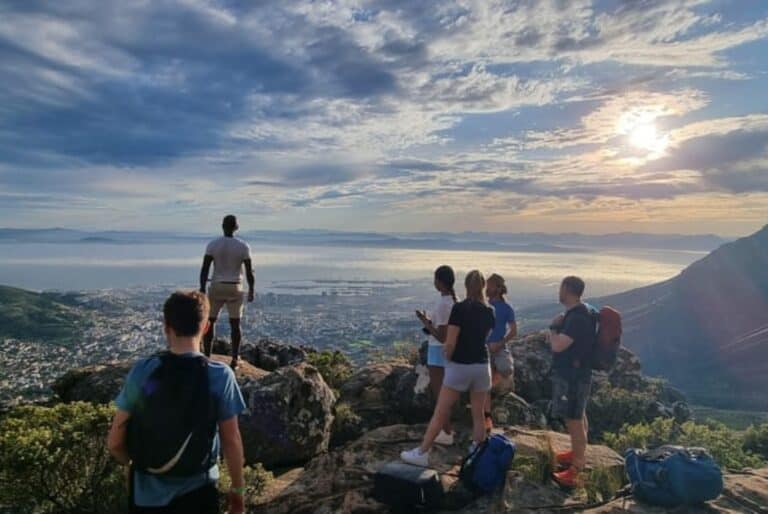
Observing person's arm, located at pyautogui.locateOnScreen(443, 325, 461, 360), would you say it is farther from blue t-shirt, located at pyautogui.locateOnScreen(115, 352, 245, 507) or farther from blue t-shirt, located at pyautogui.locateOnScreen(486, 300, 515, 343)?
blue t-shirt, located at pyautogui.locateOnScreen(115, 352, 245, 507)

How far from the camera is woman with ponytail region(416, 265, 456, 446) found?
23.0ft

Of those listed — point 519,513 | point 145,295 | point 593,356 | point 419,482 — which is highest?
point 593,356

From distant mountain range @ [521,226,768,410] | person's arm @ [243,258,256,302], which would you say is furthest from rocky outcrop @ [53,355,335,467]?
distant mountain range @ [521,226,768,410]

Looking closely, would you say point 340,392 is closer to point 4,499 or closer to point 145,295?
point 4,499

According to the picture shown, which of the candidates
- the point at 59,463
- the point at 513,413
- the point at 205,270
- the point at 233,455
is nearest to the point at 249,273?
the point at 205,270

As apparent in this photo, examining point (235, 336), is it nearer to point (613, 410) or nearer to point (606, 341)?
point (606, 341)

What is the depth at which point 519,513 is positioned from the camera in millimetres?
5828

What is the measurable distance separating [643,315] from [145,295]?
140535 millimetres

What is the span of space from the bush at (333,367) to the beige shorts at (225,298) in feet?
9.06

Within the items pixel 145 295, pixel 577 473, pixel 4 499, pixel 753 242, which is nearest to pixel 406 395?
pixel 577 473

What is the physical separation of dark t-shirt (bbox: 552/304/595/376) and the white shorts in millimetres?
1136

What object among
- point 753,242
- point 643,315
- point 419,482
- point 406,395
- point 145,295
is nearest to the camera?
point 419,482

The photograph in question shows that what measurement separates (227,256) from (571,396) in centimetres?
637

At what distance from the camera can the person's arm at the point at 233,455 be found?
3424 mm
